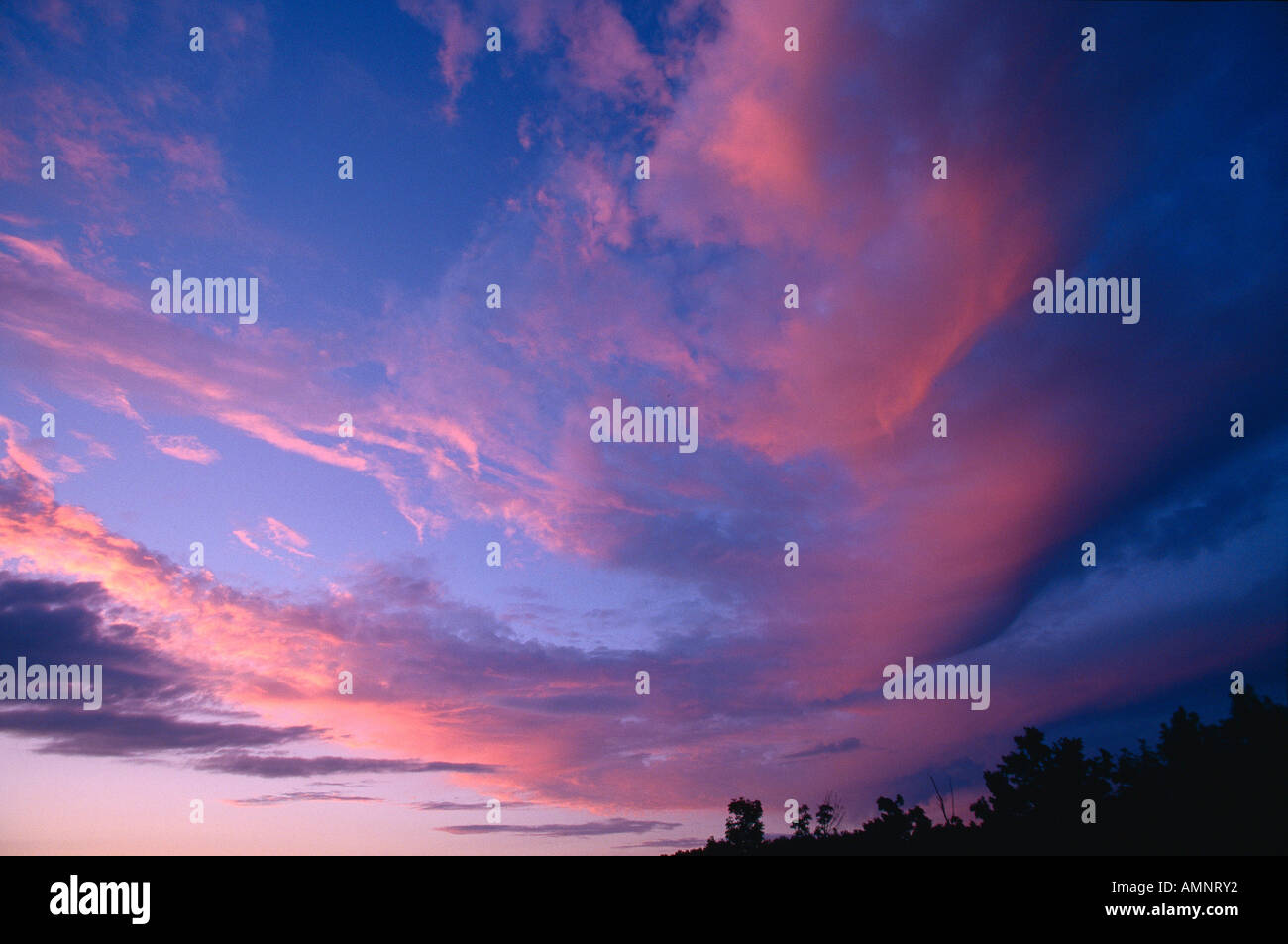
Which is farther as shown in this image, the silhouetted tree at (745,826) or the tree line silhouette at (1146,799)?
the silhouetted tree at (745,826)

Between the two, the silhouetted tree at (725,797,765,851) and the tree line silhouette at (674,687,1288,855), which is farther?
the silhouetted tree at (725,797,765,851)

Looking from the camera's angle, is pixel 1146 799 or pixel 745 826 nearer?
pixel 1146 799

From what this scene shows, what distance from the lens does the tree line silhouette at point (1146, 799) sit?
55438 mm

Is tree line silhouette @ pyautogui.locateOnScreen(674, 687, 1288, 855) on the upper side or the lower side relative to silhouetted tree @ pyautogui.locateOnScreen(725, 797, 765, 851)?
upper

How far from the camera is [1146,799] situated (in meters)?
63.7

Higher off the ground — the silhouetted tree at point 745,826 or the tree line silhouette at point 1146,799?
the tree line silhouette at point 1146,799

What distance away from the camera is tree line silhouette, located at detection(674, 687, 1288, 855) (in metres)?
55.4
